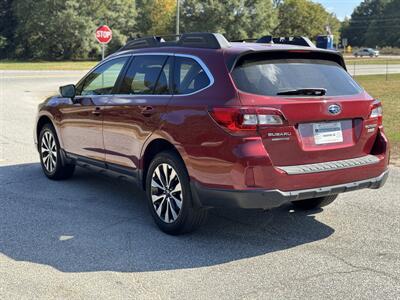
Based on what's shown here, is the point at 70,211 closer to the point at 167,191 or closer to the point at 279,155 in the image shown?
the point at 167,191

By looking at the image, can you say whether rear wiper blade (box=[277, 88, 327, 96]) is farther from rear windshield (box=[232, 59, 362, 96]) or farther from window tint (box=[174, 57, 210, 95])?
window tint (box=[174, 57, 210, 95])

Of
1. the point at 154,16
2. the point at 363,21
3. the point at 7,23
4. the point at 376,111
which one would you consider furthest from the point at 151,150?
the point at 363,21

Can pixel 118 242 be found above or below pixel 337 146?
below

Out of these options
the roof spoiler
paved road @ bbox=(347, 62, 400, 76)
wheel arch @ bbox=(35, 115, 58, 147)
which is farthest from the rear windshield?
paved road @ bbox=(347, 62, 400, 76)

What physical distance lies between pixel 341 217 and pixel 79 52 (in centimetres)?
6050

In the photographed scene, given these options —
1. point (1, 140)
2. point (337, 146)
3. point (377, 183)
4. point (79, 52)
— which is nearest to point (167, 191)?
point (337, 146)

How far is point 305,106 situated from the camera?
4.50m

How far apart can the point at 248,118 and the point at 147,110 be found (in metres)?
1.28

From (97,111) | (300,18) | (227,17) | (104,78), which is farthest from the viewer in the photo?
(300,18)

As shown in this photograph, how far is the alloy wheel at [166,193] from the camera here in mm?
4934

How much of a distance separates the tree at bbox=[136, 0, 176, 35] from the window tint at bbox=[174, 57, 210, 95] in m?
69.4

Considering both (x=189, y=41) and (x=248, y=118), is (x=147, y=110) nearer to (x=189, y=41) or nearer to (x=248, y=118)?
(x=189, y=41)

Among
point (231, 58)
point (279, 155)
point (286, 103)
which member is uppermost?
point (231, 58)

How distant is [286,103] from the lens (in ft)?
14.5
